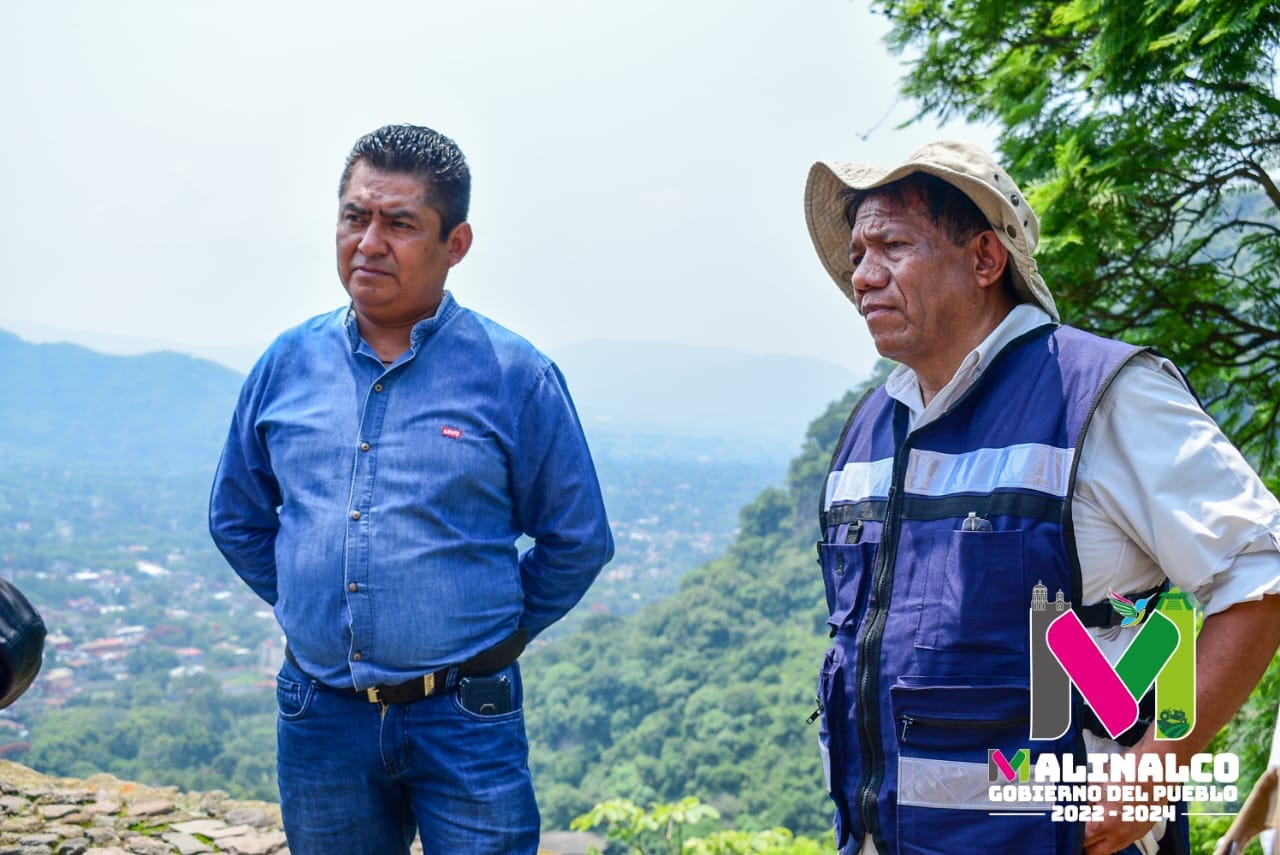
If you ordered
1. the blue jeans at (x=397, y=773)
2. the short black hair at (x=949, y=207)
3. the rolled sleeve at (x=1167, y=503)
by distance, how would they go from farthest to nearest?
the blue jeans at (x=397, y=773) < the short black hair at (x=949, y=207) < the rolled sleeve at (x=1167, y=503)

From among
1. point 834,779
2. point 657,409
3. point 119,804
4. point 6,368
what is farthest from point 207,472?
point 834,779

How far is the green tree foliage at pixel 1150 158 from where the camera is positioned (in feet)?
10.6

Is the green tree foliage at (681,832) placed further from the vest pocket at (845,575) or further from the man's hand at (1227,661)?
the man's hand at (1227,661)

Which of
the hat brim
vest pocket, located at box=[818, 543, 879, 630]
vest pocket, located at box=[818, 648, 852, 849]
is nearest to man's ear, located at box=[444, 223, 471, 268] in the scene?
the hat brim

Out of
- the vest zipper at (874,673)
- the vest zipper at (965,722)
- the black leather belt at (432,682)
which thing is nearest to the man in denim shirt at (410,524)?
the black leather belt at (432,682)

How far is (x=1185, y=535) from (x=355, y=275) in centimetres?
154

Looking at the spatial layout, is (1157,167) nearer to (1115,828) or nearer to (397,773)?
(1115,828)

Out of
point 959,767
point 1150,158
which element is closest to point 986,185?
point 959,767

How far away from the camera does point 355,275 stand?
2.19 metres

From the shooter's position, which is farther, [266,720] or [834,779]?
[266,720]

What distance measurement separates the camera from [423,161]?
88.0 inches

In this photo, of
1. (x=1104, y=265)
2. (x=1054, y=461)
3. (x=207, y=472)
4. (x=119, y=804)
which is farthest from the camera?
(x=207, y=472)

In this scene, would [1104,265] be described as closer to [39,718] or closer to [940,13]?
[940,13]

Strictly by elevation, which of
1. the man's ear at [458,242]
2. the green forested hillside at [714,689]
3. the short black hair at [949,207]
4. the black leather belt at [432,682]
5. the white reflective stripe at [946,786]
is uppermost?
the man's ear at [458,242]
